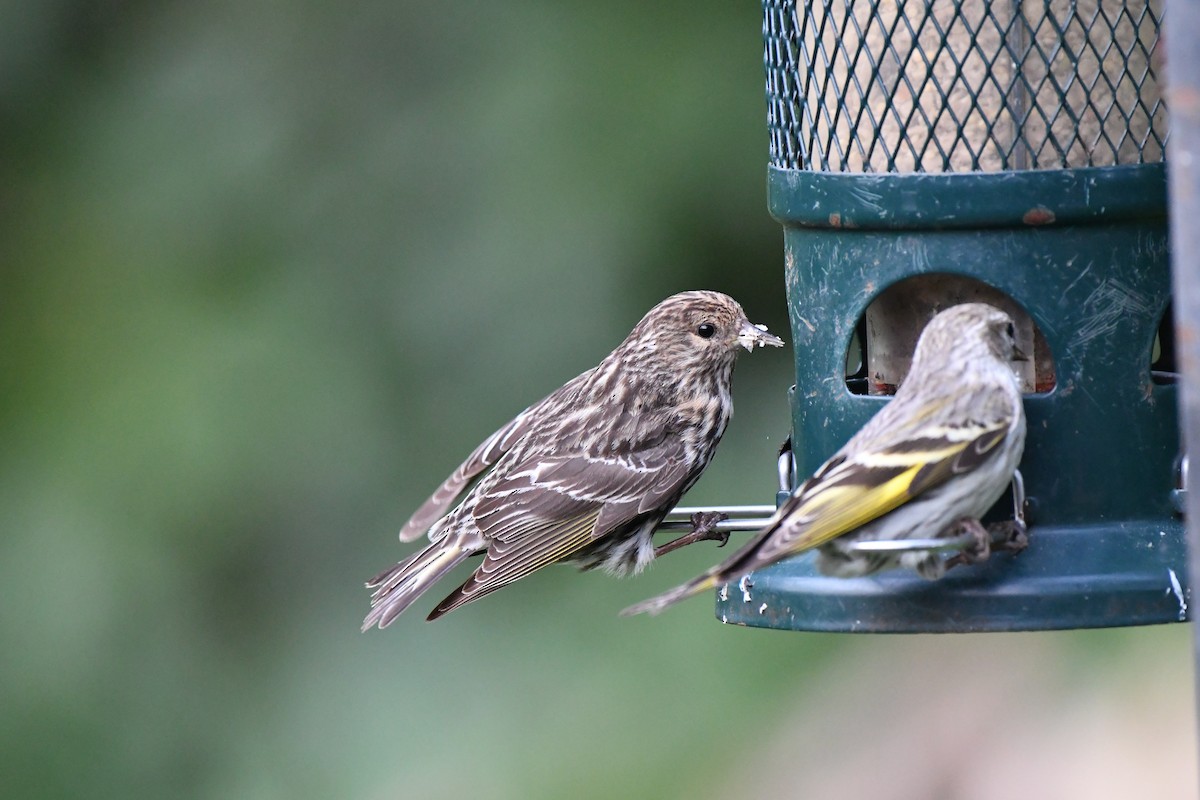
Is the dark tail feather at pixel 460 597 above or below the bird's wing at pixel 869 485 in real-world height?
below

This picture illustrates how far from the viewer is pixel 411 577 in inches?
223

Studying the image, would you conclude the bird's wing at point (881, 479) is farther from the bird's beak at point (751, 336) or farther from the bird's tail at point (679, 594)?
the bird's beak at point (751, 336)

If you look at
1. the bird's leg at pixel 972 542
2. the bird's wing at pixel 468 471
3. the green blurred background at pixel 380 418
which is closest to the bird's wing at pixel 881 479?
the bird's leg at pixel 972 542

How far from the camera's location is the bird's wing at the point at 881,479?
4.13 metres

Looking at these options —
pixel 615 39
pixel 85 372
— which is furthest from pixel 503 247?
pixel 85 372

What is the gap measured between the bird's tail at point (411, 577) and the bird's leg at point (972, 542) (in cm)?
180

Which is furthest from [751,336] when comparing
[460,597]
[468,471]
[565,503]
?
[460,597]

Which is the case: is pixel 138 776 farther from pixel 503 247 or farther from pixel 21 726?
pixel 503 247

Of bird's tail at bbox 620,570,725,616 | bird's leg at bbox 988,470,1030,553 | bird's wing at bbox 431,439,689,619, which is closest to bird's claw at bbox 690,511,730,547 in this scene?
bird's wing at bbox 431,439,689,619

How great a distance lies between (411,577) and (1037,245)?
2.14 meters

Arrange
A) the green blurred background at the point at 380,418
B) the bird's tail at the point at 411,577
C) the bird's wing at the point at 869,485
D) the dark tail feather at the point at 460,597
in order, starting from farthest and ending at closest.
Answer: the green blurred background at the point at 380,418, the bird's tail at the point at 411,577, the dark tail feather at the point at 460,597, the bird's wing at the point at 869,485

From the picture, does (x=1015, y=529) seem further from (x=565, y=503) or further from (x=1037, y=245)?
(x=565, y=503)

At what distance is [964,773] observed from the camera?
715 centimetres

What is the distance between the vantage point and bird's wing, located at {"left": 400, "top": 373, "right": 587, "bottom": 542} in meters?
5.74
